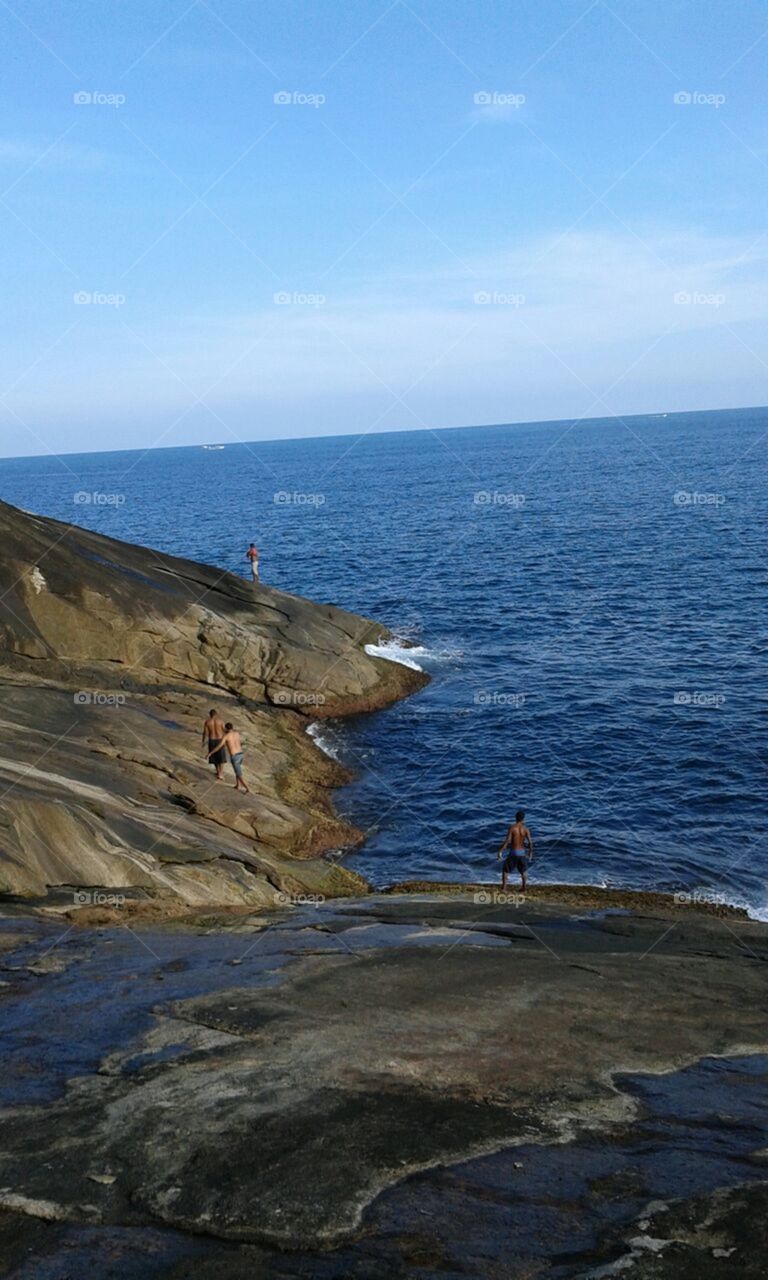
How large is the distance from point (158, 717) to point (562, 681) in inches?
755

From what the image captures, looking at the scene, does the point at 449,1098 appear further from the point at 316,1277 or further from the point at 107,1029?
the point at 107,1029

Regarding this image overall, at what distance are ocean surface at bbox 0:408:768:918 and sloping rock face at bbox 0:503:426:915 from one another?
7.02ft

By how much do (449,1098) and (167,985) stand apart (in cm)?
484

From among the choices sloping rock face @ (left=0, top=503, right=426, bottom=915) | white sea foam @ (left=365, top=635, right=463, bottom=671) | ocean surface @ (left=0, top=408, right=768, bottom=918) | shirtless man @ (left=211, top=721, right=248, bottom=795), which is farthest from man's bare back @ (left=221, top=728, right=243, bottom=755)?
white sea foam @ (left=365, top=635, right=463, bottom=671)

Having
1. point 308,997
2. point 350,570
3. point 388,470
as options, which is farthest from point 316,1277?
point 388,470

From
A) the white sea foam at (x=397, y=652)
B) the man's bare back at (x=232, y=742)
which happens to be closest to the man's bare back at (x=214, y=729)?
the man's bare back at (x=232, y=742)

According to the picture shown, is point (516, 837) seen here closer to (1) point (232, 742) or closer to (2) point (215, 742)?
(1) point (232, 742)

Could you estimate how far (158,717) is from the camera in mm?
32250

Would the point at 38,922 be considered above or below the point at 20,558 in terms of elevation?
below

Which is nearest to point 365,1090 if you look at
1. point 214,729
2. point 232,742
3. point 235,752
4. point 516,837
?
point 516,837

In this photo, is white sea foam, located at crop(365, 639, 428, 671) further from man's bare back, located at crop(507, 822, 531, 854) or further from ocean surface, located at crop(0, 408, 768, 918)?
man's bare back, located at crop(507, 822, 531, 854)

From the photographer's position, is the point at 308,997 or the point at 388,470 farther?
the point at 388,470

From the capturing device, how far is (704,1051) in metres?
12.1

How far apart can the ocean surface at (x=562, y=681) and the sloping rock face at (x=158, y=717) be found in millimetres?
2139
